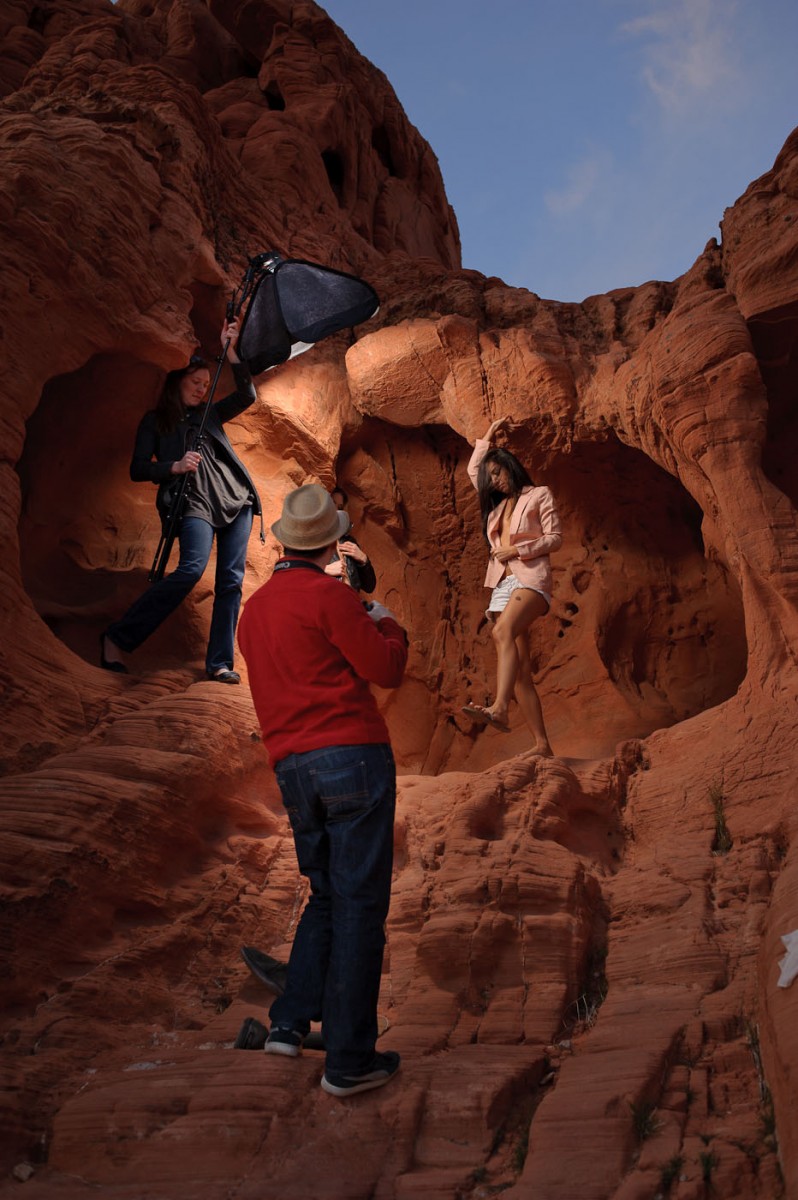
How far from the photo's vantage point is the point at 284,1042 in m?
3.87

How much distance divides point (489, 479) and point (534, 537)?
0.63m

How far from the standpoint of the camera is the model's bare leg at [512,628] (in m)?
6.68

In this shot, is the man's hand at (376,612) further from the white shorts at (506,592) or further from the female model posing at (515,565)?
the white shorts at (506,592)

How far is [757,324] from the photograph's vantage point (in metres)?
7.14

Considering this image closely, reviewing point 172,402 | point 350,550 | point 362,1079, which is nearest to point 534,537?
point 350,550

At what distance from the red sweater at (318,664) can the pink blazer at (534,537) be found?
2.98 meters

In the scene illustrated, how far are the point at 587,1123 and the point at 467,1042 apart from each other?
3.56 ft

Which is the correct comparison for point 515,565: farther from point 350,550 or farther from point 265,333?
point 265,333

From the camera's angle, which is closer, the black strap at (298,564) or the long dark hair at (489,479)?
the black strap at (298,564)

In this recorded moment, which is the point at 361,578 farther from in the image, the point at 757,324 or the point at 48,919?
the point at 757,324

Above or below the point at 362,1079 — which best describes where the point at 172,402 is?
above

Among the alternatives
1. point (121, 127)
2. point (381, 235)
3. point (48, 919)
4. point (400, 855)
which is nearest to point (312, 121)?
point (381, 235)

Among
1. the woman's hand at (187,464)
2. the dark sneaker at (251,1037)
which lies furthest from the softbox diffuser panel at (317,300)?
the dark sneaker at (251,1037)

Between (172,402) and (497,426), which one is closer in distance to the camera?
(172,402)
